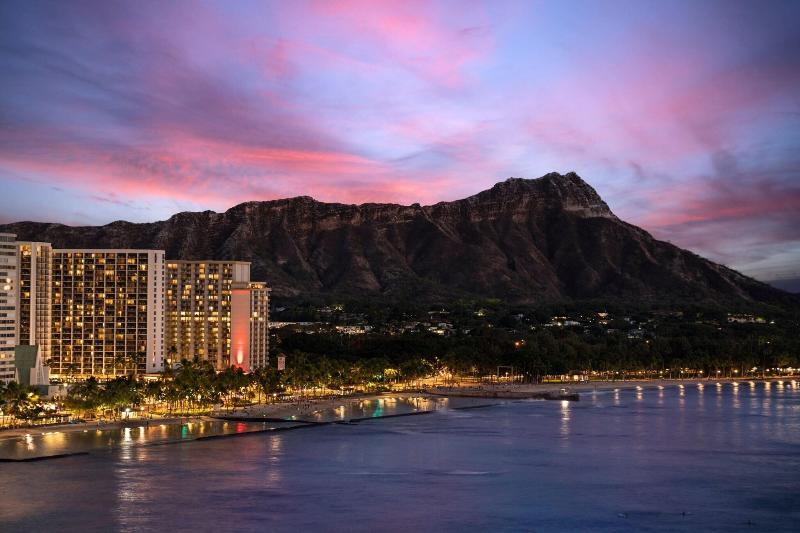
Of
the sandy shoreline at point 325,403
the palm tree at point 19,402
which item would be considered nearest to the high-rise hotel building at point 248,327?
the sandy shoreline at point 325,403

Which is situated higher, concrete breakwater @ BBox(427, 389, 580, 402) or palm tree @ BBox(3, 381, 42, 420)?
palm tree @ BBox(3, 381, 42, 420)

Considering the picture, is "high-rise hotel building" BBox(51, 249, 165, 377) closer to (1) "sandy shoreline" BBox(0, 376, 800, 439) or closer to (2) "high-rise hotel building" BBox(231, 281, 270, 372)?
(2) "high-rise hotel building" BBox(231, 281, 270, 372)

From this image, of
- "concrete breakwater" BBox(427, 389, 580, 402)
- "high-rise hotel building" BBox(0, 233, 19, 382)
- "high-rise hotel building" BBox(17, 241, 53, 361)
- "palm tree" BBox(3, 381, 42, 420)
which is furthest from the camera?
"concrete breakwater" BBox(427, 389, 580, 402)

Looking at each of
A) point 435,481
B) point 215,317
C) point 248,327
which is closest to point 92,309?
point 215,317

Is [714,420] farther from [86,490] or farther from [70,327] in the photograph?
[70,327]

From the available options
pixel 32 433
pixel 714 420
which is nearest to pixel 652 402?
pixel 714 420

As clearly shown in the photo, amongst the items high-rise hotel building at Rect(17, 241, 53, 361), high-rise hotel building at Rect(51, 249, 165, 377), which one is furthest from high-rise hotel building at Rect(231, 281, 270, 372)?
high-rise hotel building at Rect(17, 241, 53, 361)
